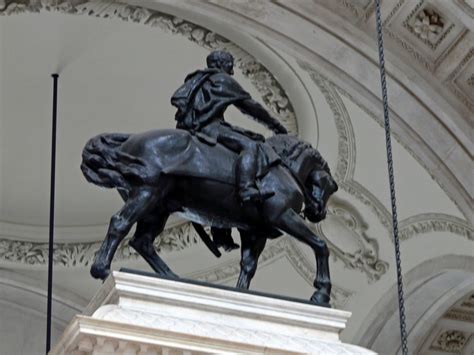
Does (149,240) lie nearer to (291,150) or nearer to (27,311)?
(291,150)

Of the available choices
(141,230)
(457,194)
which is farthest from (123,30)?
(141,230)

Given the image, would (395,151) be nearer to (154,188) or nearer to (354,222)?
(354,222)

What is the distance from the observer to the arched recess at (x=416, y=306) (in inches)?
445

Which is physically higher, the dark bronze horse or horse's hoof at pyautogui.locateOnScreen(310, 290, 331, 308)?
the dark bronze horse

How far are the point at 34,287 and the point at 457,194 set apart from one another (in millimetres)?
4274

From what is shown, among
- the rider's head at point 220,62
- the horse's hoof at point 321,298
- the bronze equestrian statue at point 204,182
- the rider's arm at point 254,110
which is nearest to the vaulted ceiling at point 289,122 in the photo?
the rider's head at point 220,62

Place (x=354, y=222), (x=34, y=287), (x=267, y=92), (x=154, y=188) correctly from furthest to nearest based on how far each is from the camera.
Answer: (x=34, y=287) → (x=354, y=222) → (x=267, y=92) → (x=154, y=188)

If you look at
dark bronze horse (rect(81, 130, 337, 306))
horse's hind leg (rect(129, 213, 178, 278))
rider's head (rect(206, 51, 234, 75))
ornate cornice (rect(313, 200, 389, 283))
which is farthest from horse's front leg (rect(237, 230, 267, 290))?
ornate cornice (rect(313, 200, 389, 283))

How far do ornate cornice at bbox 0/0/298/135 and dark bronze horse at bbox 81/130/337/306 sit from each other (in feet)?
12.6

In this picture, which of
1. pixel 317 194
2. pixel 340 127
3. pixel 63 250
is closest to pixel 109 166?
pixel 317 194

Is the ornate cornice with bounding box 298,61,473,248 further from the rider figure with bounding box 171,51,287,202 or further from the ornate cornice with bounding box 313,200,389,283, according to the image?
the rider figure with bounding box 171,51,287,202

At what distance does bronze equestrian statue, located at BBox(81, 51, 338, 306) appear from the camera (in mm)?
5387

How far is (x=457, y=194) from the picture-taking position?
32.1ft

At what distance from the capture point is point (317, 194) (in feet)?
18.9
